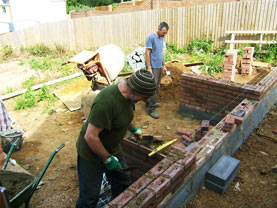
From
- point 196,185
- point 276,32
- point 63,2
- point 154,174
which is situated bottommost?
point 196,185

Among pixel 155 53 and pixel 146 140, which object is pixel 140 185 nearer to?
pixel 146 140

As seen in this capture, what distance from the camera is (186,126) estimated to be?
522cm

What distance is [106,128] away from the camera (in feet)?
6.93

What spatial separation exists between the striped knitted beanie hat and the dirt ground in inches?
61.8

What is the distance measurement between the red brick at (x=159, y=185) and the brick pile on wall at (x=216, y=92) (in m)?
2.81

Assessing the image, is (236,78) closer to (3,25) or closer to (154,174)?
(154,174)

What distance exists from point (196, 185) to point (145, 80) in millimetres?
1593

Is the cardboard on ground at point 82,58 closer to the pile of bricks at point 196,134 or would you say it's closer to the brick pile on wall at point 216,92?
the brick pile on wall at point 216,92

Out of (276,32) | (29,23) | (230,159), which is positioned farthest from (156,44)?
(29,23)

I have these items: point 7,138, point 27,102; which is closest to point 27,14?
point 27,102

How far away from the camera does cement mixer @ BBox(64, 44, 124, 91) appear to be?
558 centimetres

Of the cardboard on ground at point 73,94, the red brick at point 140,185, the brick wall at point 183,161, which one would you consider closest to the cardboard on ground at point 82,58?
the cardboard on ground at point 73,94

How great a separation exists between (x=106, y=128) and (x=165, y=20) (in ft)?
37.5

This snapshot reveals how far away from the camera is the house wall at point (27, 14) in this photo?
23.0 meters
